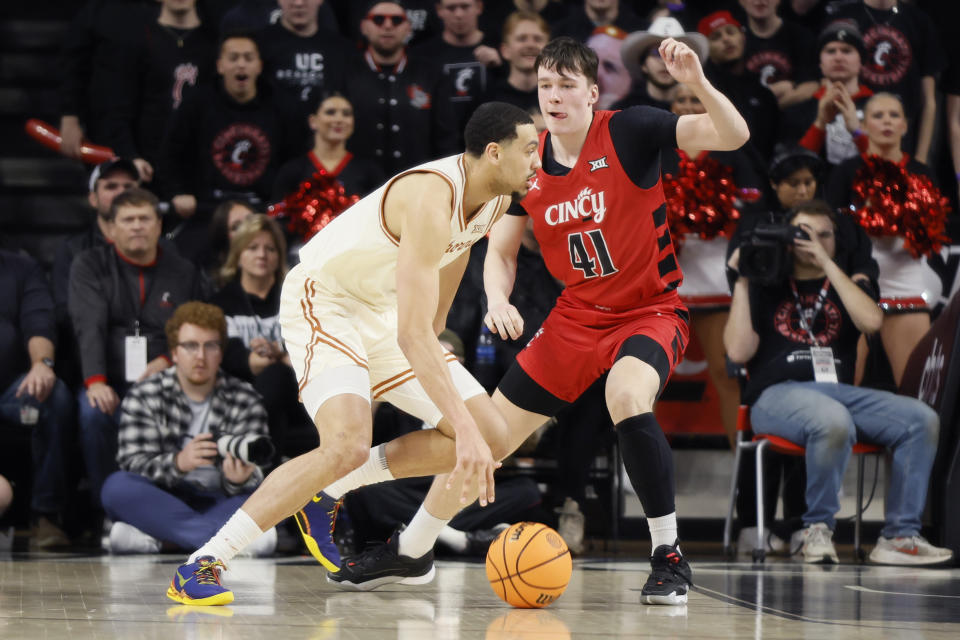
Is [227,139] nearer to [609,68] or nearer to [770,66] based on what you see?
[609,68]

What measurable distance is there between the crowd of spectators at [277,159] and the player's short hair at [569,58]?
2321mm

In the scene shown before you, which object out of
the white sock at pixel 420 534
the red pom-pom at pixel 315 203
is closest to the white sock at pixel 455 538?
the white sock at pixel 420 534

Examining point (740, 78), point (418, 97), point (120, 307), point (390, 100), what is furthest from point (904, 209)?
point (120, 307)

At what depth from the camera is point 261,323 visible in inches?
301

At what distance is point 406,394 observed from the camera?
191 inches

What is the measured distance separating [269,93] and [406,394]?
447 centimetres

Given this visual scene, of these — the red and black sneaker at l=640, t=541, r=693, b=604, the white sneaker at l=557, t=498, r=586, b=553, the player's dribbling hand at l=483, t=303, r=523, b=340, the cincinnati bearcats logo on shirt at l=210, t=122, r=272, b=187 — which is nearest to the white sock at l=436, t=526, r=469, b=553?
the white sneaker at l=557, t=498, r=586, b=553

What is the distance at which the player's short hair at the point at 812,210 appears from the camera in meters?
7.27

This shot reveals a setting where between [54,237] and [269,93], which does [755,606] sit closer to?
[269,93]

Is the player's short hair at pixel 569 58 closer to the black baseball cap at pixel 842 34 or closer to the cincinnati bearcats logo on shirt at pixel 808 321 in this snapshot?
the cincinnati bearcats logo on shirt at pixel 808 321

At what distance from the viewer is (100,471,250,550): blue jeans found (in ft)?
22.0

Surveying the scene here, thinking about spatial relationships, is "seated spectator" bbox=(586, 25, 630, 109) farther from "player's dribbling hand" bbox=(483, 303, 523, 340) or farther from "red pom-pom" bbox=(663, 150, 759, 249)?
"player's dribbling hand" bbox=(483, 303, 523, 340)

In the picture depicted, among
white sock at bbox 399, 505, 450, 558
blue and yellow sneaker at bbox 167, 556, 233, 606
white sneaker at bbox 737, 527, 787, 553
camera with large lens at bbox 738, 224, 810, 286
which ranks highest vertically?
camera with large lens at bbox 738, 224, 810, 286

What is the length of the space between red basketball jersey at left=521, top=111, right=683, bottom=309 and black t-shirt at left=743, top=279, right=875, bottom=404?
229cm
